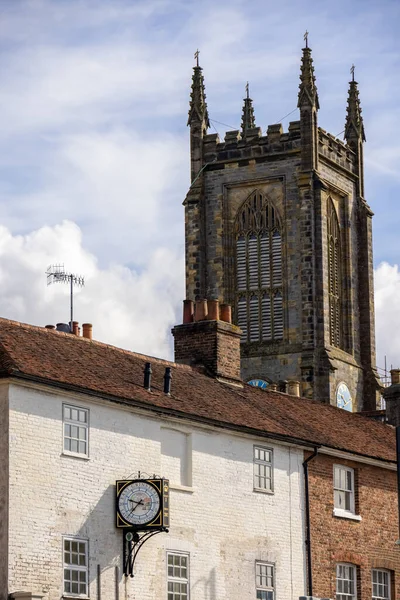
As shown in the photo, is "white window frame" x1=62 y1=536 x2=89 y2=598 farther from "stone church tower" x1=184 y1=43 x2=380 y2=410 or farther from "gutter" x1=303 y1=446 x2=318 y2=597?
"stone church tower" x1=184 y1=43 x2=380 y2=410

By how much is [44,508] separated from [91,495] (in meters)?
1.65

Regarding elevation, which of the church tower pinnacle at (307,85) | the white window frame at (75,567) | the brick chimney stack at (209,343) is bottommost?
the white window frame at (75,567)

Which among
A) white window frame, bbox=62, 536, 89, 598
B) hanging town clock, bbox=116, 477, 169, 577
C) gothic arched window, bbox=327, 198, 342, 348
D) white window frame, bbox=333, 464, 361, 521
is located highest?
gothic arched window, bbox=327, 198, 342, 348

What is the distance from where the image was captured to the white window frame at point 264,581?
40.9 meters

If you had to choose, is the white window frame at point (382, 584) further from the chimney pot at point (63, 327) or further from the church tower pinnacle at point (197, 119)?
the church tower pinnacle at point (197, 119)

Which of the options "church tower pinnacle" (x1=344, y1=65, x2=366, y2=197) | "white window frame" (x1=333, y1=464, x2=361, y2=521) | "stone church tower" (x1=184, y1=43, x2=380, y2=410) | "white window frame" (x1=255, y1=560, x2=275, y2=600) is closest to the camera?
"white window frame" (x1=255, y1=560, x2=275, y2=600)

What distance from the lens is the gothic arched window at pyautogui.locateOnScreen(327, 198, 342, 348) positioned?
89.7 meters

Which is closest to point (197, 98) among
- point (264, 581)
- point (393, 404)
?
point (393, 404)


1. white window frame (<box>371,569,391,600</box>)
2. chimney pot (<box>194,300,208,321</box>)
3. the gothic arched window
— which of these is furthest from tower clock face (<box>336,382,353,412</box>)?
white window frame (<box>371,569,391,600</box>)

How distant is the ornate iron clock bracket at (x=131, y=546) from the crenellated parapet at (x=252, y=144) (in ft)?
179

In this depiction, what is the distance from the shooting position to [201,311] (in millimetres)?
46562

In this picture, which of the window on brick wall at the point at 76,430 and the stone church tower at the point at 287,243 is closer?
the window on brick wall at the point at 76,430

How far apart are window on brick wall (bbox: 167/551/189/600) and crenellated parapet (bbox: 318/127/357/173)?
5398 centimetres

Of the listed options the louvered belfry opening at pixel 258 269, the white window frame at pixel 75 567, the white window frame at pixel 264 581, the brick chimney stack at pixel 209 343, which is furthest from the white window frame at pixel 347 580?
the louvered belfry opening at pixel 258 269
